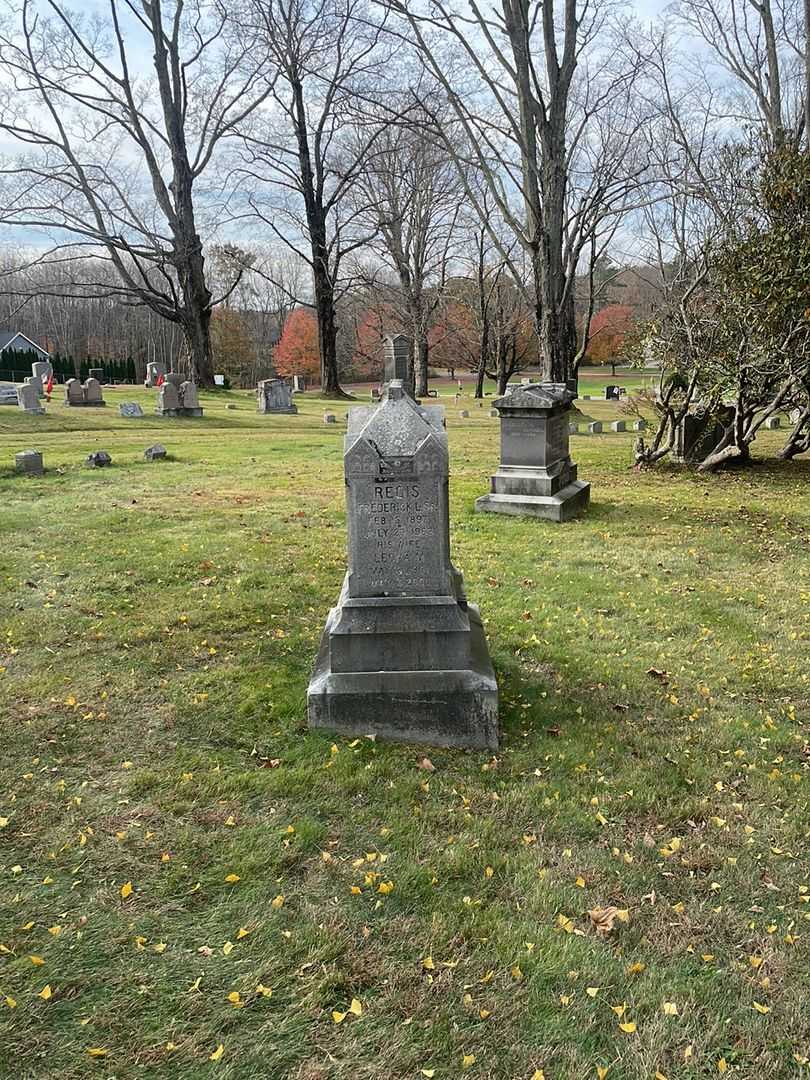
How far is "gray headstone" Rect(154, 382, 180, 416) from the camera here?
25.5m

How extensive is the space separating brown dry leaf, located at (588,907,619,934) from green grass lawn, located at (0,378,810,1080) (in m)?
0.03

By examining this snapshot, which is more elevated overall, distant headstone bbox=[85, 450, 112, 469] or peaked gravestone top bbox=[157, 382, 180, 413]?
peaked gravestone top bbox=[157, 382, 180, 413]

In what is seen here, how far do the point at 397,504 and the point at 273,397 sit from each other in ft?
80.8

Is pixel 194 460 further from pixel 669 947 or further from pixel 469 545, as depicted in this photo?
pixel 669 947

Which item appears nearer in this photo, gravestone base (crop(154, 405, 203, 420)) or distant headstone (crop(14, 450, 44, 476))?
distant headstone (crop(14, 450, 44, 476))

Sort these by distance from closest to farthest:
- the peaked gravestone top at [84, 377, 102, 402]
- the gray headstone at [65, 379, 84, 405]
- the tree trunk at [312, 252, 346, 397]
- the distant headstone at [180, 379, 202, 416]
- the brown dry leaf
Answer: the brown dry leaf → the distant headstone at [180, 379, 202, 416] → the gray headstone at [65, 379, 84, 405] → the peaked gravestone top at [84, 377, 102, 402] → the tree trunk at [312, 252, 346, 397]

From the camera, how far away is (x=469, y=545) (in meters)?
9.09

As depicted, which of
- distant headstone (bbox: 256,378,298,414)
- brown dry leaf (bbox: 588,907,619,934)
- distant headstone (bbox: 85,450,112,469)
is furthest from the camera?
distant headstone (bbox: 256,378,298,414)

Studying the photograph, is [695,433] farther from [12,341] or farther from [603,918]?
[12,341]

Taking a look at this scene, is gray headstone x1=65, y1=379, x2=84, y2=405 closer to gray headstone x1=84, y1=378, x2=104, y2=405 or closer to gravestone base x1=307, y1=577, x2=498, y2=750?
gray headstone x1=84, y1=378, x2=104, y2=405

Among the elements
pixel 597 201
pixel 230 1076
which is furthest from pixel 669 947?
pixel 597 201

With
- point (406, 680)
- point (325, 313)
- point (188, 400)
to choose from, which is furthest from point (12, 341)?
point (406, 680)

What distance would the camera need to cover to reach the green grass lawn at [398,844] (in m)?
2.59

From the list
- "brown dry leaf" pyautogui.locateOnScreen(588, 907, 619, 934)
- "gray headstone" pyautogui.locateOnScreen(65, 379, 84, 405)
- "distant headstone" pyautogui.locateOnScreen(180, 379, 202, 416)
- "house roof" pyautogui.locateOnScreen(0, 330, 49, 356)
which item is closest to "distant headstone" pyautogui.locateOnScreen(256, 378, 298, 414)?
"distant headstone" pyautogui.locateOnScreen(180, 379, 202, 416)
